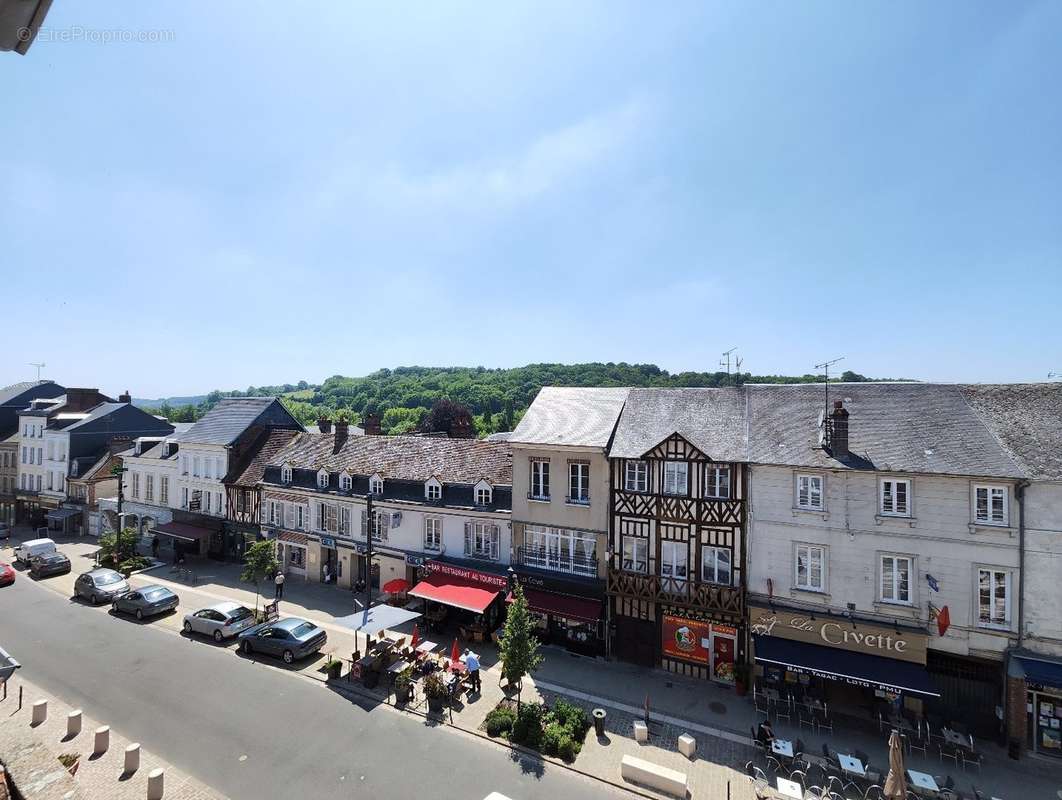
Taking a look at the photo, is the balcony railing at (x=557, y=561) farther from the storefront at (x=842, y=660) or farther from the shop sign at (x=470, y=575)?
the storefront at (x=842, y=660)

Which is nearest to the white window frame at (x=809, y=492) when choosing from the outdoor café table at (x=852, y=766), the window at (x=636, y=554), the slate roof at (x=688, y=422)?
the slate roof at (x=688, y=422)

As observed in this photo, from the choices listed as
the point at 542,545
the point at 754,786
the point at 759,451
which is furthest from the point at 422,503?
the point at 754,786

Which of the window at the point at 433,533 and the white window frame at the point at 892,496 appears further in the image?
the window at the point at 433,533

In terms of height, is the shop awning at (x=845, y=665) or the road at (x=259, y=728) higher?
the shop awning at (x=845, y=665)

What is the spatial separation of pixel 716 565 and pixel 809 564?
10.2 ft

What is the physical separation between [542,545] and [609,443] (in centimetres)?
532

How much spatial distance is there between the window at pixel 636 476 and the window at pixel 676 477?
773 millimetres

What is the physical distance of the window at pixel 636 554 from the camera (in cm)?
2031

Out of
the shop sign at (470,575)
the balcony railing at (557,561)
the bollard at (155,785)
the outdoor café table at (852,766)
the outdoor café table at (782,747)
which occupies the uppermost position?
the balcony railing at (557,561)

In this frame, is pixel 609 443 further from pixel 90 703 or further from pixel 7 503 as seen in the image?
pixel 7 503

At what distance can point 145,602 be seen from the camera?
2347cm

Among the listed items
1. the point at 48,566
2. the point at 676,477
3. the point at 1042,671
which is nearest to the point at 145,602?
the point at 48,566

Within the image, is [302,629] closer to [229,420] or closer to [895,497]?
[229,420]

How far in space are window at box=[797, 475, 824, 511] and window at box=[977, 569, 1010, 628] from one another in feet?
15.3
